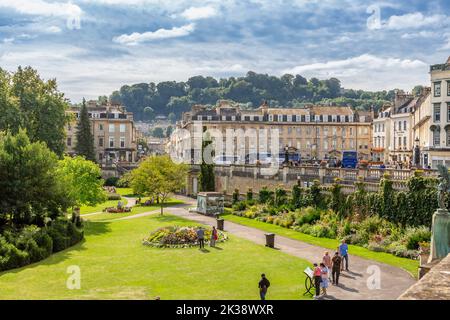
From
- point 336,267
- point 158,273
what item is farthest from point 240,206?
point 336,267

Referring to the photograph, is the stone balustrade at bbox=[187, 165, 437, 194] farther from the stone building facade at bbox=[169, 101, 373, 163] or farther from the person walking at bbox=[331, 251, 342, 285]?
the stone building facade at bbox=[169, 101, 373, 163]

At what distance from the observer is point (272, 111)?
108688mm

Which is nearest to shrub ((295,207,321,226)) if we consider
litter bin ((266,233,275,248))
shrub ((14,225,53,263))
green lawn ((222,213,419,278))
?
green lawn ((222,213,419,278))

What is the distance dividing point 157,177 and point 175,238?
22.8 meters

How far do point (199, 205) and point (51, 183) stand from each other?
19.3m

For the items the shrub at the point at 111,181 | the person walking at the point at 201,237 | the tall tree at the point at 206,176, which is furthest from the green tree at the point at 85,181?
the shrub at the point at 111,181

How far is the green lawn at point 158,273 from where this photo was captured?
2283 centimetres

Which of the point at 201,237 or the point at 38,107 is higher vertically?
the point at 38,107

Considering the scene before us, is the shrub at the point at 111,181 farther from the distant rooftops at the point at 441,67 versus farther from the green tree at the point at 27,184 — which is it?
the distant rooftops at the point at 441,67

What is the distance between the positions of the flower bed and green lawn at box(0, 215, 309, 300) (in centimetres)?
78

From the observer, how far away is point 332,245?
114 feet

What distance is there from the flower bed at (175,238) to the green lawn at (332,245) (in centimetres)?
602

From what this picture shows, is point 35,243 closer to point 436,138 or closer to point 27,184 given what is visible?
point 27,184
